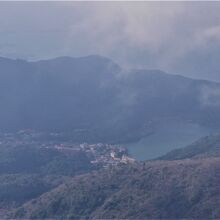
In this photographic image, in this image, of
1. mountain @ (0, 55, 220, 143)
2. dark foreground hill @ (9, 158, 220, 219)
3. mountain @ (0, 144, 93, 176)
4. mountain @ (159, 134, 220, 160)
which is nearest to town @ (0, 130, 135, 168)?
mountain @ (0, 144, 93, 176)

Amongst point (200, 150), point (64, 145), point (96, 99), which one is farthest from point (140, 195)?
point (96, 99)

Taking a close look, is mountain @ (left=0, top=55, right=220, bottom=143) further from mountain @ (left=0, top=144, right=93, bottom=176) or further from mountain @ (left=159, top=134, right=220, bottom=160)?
mountain @ (left=159, top=134, right=220, bottom=160)

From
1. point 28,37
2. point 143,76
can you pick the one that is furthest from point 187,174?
point 28,37

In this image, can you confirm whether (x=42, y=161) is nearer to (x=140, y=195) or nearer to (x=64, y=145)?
(x=64, y=145)

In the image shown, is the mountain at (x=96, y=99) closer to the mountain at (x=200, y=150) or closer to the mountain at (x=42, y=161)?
the mountain at (x=42, y=161)

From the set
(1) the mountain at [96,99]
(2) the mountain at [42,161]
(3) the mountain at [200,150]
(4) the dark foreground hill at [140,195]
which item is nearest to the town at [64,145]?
(2) the mountain at [42,161]

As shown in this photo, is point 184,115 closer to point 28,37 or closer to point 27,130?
point 27,130

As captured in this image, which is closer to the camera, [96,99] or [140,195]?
[140,195]
